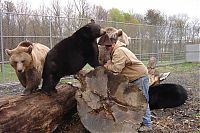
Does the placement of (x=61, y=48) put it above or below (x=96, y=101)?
above

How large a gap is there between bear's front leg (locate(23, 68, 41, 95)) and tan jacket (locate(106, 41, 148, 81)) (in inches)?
43.7

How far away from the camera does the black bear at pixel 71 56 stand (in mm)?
4523

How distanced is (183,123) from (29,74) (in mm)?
2890

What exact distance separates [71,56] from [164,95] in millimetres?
Result: 2899

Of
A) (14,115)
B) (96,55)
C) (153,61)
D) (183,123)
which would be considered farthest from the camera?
(153,61)

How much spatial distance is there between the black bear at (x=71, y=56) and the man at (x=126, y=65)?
1.00 ft

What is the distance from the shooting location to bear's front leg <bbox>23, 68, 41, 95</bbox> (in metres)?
4.80

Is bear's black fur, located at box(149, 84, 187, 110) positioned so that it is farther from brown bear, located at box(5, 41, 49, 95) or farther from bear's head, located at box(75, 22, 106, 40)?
brown bear, located at box(5, 41, 49, 95)

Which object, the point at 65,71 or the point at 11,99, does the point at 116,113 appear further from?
the point at 11,99

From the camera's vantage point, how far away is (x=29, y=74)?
15.9 feet

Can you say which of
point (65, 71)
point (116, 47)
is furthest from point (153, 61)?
point (65, 71)

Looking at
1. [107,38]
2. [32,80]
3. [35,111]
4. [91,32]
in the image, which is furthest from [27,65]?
[107,38]

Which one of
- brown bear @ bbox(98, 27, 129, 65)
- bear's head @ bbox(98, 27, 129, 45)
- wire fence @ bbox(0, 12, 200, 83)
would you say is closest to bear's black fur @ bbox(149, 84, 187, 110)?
brown bear @ bbox(98, 27, 129, 65)

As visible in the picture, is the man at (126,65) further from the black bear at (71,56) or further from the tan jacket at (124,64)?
the black bear at (71,56)
